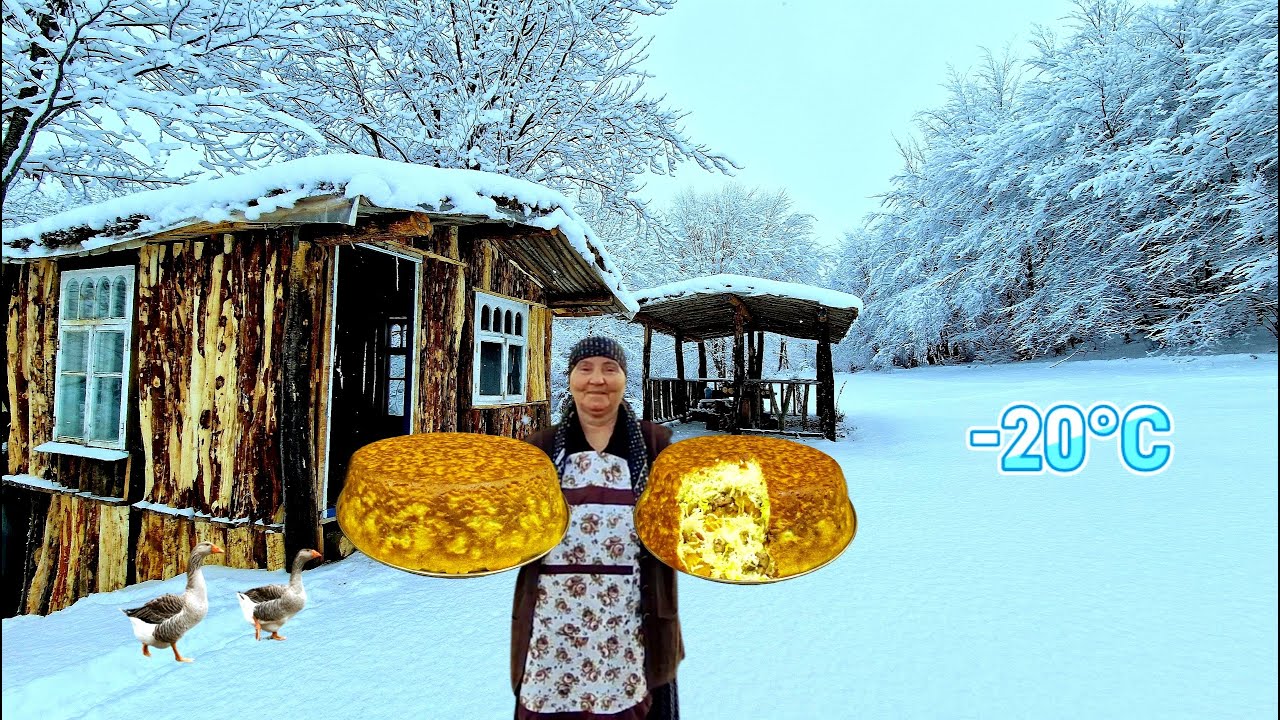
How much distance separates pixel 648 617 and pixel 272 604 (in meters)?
2.22

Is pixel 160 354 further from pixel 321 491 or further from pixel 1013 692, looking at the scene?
pixel 1013 692

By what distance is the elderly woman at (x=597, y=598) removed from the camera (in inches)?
51.6

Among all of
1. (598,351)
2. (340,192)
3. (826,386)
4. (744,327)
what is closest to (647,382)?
(744,327)

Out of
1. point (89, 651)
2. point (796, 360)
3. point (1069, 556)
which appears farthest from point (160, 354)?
point (796, 360)

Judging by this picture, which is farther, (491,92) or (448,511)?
(491,92)

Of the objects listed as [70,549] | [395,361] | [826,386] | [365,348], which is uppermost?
[365,348]

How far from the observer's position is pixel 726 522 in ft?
3.04

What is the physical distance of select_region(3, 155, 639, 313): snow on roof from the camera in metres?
2.84

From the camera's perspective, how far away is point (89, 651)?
105 inches

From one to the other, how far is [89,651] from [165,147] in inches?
158

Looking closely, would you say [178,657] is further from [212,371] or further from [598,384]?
[598,384]

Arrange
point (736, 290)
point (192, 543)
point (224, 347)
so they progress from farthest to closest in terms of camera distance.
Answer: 1. point (736, 290)
2. point (192, 543)
3. point (224, 347)

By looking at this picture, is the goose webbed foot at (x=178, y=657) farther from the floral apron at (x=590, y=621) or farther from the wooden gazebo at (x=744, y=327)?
the wooden gazebo at (x=744, y=327)

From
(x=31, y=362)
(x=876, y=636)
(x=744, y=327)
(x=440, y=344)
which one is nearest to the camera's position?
(x=876, y=636)
